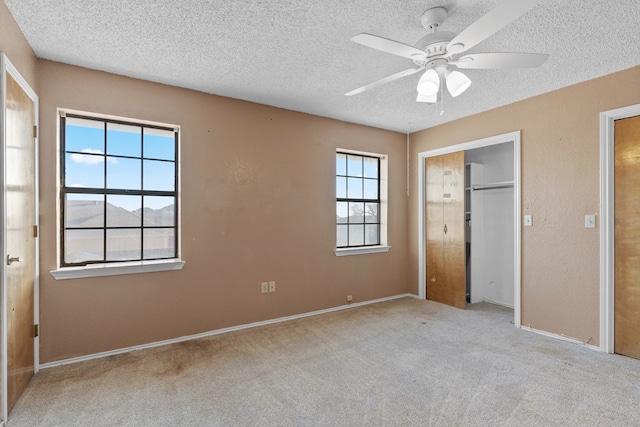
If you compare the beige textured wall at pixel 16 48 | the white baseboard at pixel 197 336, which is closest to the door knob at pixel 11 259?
the white baseboard at pixel 197 336

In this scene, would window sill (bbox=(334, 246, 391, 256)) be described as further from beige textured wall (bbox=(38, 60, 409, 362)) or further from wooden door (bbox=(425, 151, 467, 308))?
wooden door (bbox=(425, 151, 467, 308))

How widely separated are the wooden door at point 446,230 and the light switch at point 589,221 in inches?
53.4

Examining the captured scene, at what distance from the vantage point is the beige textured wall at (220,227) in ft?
8.91

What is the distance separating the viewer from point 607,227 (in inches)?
116

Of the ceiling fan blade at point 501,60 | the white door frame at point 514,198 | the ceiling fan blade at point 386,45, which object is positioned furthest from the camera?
the white door frame at point 514,198

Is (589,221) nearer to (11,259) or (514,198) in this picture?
(514,198)

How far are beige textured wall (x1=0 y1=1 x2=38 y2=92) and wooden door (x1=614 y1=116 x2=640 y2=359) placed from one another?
4.61 m

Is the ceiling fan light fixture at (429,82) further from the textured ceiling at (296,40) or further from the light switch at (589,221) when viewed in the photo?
the light switch at (589,221)

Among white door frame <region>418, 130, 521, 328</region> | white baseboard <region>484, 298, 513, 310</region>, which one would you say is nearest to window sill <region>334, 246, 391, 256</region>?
white door frame <region>418, 130, 521, 328</region>

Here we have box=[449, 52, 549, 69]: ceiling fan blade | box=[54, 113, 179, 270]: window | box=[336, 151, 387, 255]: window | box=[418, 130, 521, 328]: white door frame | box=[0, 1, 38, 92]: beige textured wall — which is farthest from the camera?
box=[336, 151, 387, 255]: window

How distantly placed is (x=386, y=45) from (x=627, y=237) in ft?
9.09

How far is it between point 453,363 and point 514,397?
54 centimetres

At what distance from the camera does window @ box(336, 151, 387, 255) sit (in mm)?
4449

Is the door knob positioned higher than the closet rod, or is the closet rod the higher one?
the closet rod
